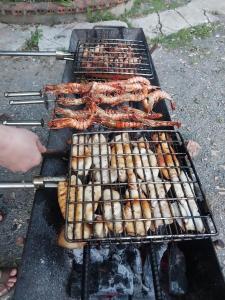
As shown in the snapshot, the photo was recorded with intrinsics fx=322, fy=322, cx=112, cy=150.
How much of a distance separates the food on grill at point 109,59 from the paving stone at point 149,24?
10.9ft

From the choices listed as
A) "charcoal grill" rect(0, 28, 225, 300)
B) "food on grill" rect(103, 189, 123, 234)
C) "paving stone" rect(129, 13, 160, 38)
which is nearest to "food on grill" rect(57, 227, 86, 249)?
"charcoal grill" rect(0, 28, 225, 300)

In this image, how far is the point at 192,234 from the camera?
2.10m

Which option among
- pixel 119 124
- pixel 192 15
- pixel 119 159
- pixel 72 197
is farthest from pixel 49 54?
pixel 192 15

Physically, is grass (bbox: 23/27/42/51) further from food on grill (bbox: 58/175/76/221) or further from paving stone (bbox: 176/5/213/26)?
food on grill (bbox: 58/175/76/221)

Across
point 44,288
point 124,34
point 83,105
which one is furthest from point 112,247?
point 124,34

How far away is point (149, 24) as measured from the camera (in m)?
7.39

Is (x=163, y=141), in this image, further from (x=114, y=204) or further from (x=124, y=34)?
(x=124, y=34)

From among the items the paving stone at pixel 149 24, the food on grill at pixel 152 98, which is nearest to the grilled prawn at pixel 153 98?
the food on grill at pixel 152 98

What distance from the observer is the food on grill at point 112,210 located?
2.20 metres

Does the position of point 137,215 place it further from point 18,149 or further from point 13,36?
point 13,36

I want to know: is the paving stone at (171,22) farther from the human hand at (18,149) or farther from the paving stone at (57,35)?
the human hand at (18,149)

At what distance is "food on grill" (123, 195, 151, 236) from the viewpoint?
2.20 metres

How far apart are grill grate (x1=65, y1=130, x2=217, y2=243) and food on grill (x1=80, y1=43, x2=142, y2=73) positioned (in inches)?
50.1

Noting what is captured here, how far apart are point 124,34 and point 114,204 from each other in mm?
3029
